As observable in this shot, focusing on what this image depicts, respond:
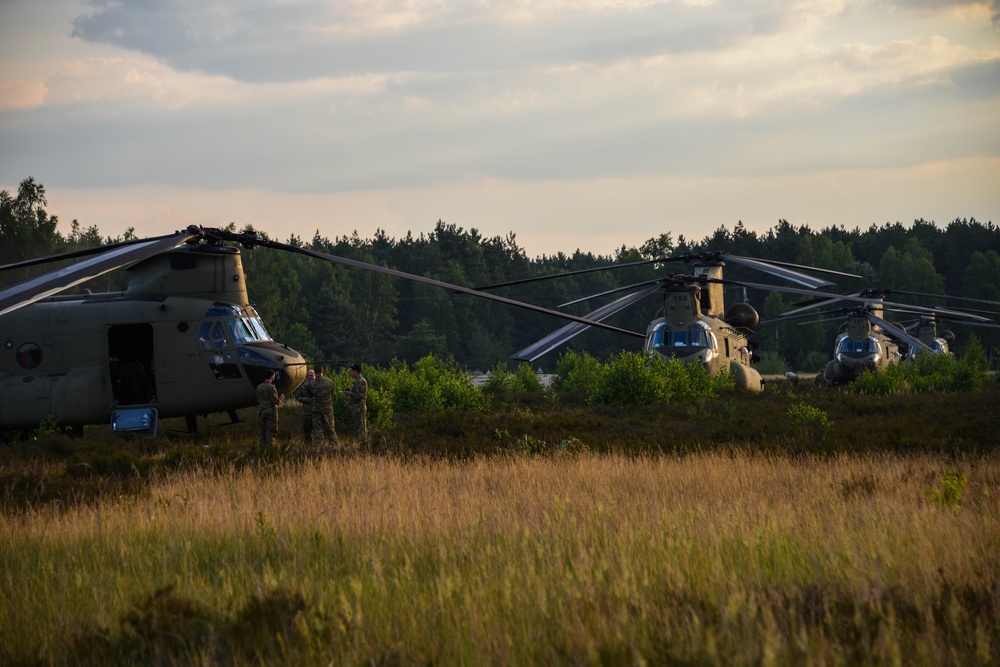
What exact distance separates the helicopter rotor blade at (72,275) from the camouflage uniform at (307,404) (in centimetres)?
365

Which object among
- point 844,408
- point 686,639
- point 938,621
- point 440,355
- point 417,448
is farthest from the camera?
point 440,355

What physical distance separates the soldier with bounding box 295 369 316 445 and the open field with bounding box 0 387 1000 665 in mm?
2009

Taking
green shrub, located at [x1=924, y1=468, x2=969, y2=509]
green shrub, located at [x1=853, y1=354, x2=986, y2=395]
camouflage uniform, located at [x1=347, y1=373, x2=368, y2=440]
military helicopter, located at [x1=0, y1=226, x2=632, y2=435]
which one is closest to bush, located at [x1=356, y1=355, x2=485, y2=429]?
camouflage uniform, located at [x1=347, y1=373, x2=368, y2=440]

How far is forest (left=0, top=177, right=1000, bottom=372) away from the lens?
74.4 meters

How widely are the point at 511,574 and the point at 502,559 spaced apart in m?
0.69

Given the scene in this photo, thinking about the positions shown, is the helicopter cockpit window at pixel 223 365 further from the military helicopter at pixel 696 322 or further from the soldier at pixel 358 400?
the military helicopter at pixel 696 322

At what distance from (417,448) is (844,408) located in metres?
12.2

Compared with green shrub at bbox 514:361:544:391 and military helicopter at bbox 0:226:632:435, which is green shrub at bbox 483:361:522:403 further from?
military helicopter at bbox 0:226:632:435

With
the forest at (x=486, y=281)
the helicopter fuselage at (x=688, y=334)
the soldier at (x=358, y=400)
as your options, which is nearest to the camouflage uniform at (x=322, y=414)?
the soldier at (x=358, y=400)

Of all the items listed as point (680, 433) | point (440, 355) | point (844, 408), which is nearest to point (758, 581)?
point (680, 433)

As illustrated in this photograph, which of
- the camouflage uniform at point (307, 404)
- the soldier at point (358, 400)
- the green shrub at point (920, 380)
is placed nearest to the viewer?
the camouflage uniform at point (307, 404)

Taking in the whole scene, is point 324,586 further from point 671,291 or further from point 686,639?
point 671,291

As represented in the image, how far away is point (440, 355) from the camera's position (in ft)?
284

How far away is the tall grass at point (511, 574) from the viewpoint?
462 centimetres
